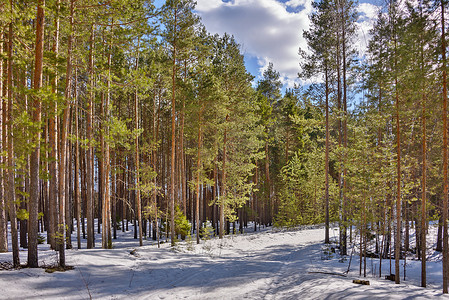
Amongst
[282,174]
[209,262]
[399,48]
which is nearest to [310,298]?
[209,262]

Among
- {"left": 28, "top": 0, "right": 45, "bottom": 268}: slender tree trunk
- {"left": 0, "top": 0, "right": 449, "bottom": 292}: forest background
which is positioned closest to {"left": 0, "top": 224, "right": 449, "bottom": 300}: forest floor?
{"left": 28, "top": 0, "right": 45, "bottom": 268}: slender tree trunk

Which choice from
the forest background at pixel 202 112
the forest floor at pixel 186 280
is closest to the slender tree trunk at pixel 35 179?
the forest background at pixel 202 112

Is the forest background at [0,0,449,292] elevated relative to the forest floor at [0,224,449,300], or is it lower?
elevated

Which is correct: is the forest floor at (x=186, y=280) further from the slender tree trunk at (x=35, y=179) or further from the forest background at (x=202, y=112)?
the forest background at (x=202, y=112)

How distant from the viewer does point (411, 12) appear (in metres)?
9.77

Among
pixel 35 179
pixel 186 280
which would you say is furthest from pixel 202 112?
pixel 35 179

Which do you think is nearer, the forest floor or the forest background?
the forest floor

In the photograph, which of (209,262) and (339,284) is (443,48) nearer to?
(339,284)

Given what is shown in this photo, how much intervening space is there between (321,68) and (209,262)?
548 inches

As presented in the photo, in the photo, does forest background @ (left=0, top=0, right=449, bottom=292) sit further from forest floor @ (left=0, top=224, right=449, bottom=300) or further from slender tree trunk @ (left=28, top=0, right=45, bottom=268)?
forest floor @ (left=0, top=224, right=449, bottom=300)

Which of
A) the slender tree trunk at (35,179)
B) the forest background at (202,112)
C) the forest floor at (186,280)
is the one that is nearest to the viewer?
the forest floor at (186,280)

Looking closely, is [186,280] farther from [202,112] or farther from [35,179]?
[202,112]

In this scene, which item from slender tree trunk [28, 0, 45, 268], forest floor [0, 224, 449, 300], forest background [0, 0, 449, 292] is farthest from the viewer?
forest background [0, 0, 449, 292]

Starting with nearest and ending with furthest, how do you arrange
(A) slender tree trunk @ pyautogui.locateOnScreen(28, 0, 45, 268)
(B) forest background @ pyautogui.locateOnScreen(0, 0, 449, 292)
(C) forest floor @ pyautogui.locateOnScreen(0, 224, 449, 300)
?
1. (C) forest floor @ pyautogui.locateOnScreen(0, 224, 449, 300)
2. (A) slender tree trunk @ pyautogui.locateOnScreen(28, 0, 45, 268)
3. (B) forest background @ pyautogui.locateOnScreen(0, 0, 449, 292)
